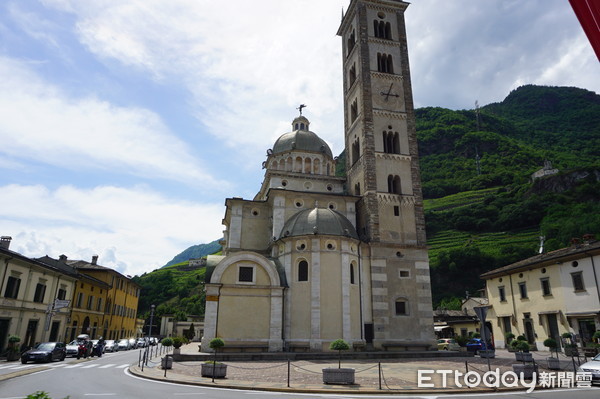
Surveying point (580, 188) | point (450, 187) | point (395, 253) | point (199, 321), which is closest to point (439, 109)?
point (450, 187)

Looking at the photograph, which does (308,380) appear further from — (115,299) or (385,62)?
(115,299)

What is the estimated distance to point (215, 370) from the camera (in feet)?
53.5

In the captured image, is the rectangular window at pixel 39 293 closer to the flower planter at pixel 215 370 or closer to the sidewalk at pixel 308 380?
the sidewalk at pixel 308 380

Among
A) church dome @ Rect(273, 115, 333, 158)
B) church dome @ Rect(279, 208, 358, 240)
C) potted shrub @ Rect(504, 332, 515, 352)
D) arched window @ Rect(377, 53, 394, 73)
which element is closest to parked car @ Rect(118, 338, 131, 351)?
church dome @ Rect(279, 208, 358, 240)

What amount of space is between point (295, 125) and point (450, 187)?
98.3 meters

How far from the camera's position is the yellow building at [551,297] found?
28938mm

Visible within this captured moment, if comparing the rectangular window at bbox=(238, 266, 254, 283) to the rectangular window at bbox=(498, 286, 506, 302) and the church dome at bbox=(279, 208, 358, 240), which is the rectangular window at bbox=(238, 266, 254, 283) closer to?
the church dome at bbox=(279, 208, 358, 240)

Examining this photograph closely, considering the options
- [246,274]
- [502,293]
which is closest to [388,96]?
[246,274]

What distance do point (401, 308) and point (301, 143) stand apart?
771 inches

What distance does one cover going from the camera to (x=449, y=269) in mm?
85312

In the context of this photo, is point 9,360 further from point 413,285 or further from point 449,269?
point 449,269

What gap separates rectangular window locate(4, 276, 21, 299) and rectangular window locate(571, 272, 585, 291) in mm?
41440

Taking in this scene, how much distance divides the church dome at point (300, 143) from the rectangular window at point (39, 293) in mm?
24448

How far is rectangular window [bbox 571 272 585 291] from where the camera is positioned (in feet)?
97.1
